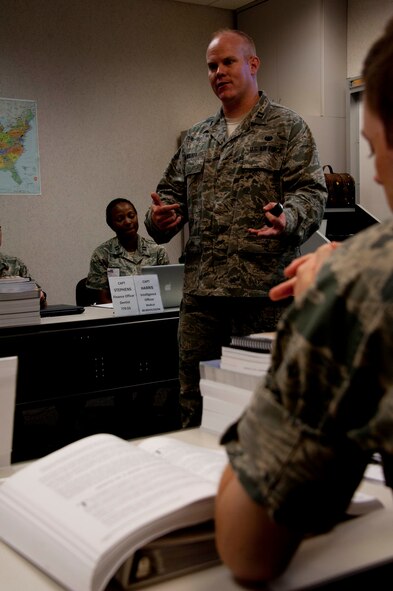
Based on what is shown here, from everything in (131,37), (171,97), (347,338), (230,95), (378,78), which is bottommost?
(347,338)

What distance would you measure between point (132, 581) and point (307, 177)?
189cm

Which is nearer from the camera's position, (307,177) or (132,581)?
(132,581)

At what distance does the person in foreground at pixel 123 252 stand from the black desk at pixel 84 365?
1012 millimetres

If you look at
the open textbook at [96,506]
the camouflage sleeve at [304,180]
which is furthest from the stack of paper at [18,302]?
the open textbook at [96,506]

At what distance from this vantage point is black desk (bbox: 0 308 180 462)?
3.21 metres

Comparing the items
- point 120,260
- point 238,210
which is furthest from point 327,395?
point 120,260

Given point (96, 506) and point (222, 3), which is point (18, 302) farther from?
point (222, 3)

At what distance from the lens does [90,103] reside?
5871mm

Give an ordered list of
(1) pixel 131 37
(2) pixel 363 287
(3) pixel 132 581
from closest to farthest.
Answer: (2) pixel 363 287 → (3) pixel 132 581 → (1) pixel 131 37

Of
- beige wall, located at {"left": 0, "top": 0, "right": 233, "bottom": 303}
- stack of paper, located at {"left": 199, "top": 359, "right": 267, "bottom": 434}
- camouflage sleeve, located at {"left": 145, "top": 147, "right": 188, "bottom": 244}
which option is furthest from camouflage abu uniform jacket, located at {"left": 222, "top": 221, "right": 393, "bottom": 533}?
beige wall, located at {"left": 0, "top": 0, "right": 233, "bottom": 303}

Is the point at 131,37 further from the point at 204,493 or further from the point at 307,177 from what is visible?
the point at 204,493

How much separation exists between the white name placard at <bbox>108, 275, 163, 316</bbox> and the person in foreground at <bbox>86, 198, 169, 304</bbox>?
1.25m

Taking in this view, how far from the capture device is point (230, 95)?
2547 millimetres

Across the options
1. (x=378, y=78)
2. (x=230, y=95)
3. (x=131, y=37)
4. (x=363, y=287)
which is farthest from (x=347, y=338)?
(x=131, y=37)
